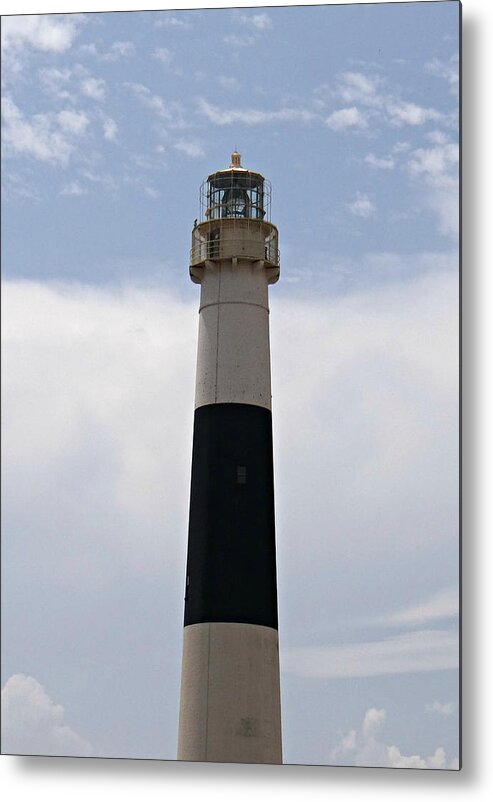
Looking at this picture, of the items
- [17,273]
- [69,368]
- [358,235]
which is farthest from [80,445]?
[358,235]

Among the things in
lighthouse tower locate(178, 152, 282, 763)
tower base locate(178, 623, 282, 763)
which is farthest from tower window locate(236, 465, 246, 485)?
tower base locate(178, 623, 282, 763)

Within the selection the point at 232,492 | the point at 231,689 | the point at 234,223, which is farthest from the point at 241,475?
the point at 234,223

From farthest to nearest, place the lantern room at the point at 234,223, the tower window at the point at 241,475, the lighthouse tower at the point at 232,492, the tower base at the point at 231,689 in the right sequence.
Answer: the tower window at the point at 241,475
the lantern room at the point at 234,223
the lighthouse tower at the point at 232,492
the tower base at the point at 231,689

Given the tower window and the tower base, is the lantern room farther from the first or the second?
the tower base

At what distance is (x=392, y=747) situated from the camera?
780cm

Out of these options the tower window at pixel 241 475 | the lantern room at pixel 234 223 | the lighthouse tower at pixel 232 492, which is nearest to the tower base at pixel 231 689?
the lighthouse tower at pixel 232 492

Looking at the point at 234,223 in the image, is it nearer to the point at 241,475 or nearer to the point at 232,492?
the point at 241,475

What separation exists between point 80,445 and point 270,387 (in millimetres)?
1429

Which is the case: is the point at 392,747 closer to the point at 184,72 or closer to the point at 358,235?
the point at 358,235

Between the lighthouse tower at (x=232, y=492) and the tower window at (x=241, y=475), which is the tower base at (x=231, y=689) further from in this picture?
the tower window at (x=241, y=475)

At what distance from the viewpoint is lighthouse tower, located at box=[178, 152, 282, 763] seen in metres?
9.07

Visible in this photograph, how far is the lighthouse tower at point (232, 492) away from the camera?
9.07m

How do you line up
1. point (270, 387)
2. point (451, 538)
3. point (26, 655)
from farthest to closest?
point (270, 387), point (26, 655), point (451, 538)

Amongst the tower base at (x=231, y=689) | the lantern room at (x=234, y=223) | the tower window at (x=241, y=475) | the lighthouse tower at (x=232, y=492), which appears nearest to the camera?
the tower base at (x=231, y=689)
